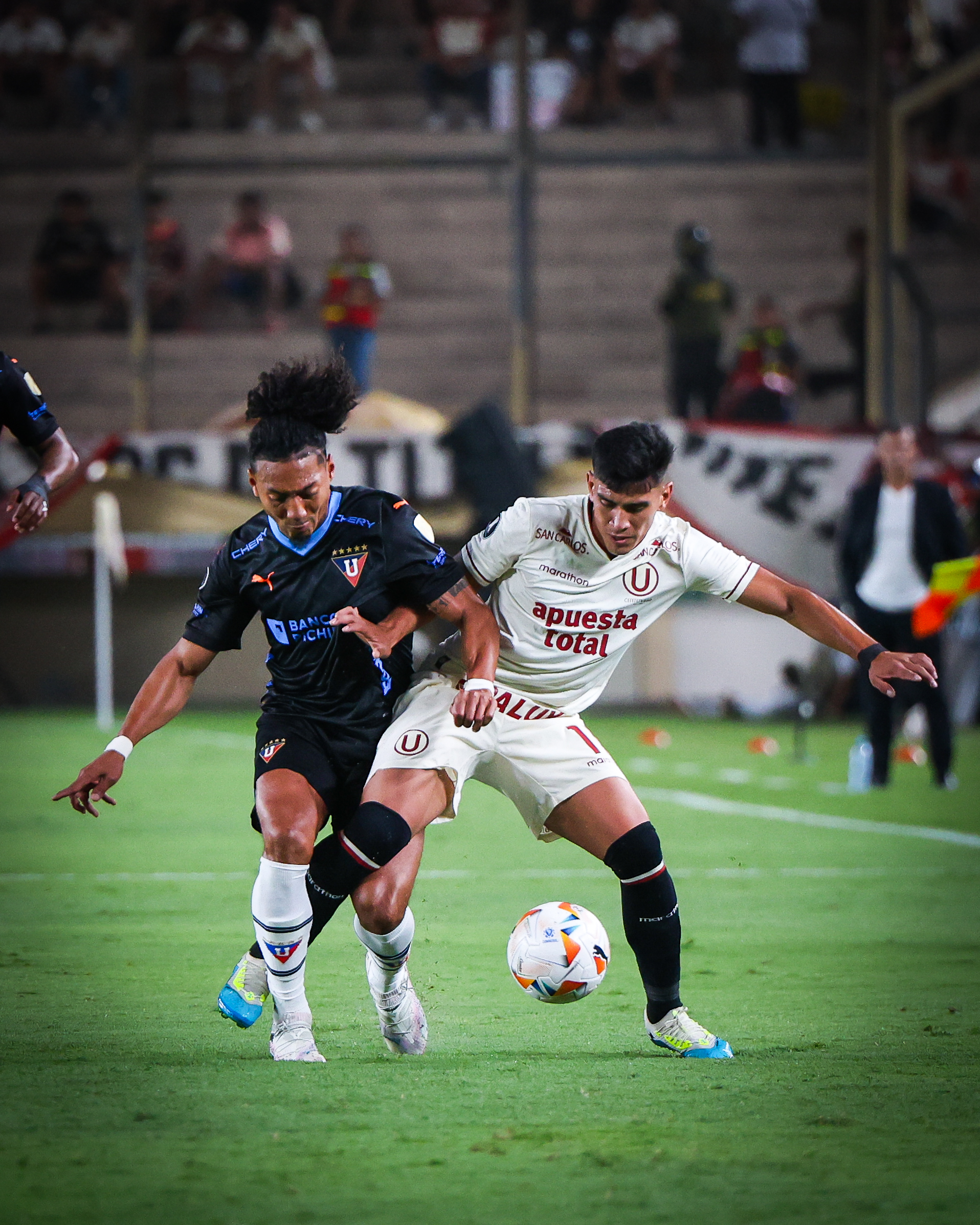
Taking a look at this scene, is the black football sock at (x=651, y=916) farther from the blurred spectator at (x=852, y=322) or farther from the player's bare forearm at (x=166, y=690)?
the blurred spectator at (x=852, y=322)

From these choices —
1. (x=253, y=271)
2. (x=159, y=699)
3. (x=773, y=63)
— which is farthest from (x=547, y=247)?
(x=159, y=699)

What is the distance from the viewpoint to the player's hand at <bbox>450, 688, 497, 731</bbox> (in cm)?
496

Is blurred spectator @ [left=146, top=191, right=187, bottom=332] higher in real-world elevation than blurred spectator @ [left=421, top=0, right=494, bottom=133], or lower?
lower

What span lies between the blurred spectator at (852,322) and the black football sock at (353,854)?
14115mm

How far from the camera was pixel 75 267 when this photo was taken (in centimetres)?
2181

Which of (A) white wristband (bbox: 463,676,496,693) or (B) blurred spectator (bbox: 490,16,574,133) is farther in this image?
(B) blurred spectator (bbox: 490,16,574,133)

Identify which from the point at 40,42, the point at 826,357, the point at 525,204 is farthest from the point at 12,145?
the point at 826,357

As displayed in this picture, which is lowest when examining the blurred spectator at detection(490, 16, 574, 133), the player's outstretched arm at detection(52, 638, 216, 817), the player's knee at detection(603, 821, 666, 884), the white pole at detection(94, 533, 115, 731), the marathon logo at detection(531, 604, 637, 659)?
the white pole at detection(94, 533, 115, 731)

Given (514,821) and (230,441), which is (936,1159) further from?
(230,441)

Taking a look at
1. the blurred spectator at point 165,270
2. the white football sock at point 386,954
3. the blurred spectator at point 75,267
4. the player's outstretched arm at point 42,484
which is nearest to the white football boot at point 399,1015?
the white football sock at point 386,954

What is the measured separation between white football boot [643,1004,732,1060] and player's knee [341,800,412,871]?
836 mm

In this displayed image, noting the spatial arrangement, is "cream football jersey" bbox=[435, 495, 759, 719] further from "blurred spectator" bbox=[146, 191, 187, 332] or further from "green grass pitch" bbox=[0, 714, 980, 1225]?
"blurred spectator" bbox=[146, 191, 187, 332]

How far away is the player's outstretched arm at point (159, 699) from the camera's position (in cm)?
495

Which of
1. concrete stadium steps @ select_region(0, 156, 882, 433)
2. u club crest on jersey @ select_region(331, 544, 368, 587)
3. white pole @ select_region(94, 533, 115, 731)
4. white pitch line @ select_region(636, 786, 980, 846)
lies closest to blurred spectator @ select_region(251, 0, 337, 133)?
concrete stadium steps @ select_region(0, 156, 882, 433)
